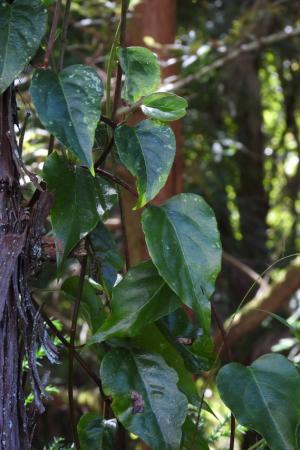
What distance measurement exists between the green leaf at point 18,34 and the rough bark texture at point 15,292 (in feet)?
0.23

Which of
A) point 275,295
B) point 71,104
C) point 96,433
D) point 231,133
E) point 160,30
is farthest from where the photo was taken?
point 231,133

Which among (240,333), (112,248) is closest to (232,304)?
(240,333)

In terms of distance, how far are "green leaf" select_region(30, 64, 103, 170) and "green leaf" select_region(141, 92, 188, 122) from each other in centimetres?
6

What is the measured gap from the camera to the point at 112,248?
84 centimetres

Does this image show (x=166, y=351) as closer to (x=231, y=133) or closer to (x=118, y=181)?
(x=118, y=181)

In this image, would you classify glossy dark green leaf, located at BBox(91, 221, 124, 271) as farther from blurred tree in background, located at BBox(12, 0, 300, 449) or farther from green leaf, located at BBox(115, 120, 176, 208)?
blurred tree in background, located at BBox(12, 0, 300, 449)

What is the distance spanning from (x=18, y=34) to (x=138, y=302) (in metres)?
0.27

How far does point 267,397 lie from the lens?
0.74 meters

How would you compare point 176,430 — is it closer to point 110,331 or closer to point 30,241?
point 110,331

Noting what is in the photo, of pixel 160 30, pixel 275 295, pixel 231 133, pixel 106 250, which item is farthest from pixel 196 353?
pixel 231 133

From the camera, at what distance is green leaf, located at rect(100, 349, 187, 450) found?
2.33ft

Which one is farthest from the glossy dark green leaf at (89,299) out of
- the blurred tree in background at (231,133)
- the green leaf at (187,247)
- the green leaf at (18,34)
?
the blurred tree in background at (231,133)

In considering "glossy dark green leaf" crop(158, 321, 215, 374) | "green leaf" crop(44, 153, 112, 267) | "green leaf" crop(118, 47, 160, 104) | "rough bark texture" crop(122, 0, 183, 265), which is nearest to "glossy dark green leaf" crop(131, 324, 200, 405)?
"glossy dark green leaf" crop(158, 321, 215, 374)

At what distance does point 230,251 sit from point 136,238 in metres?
1.76
